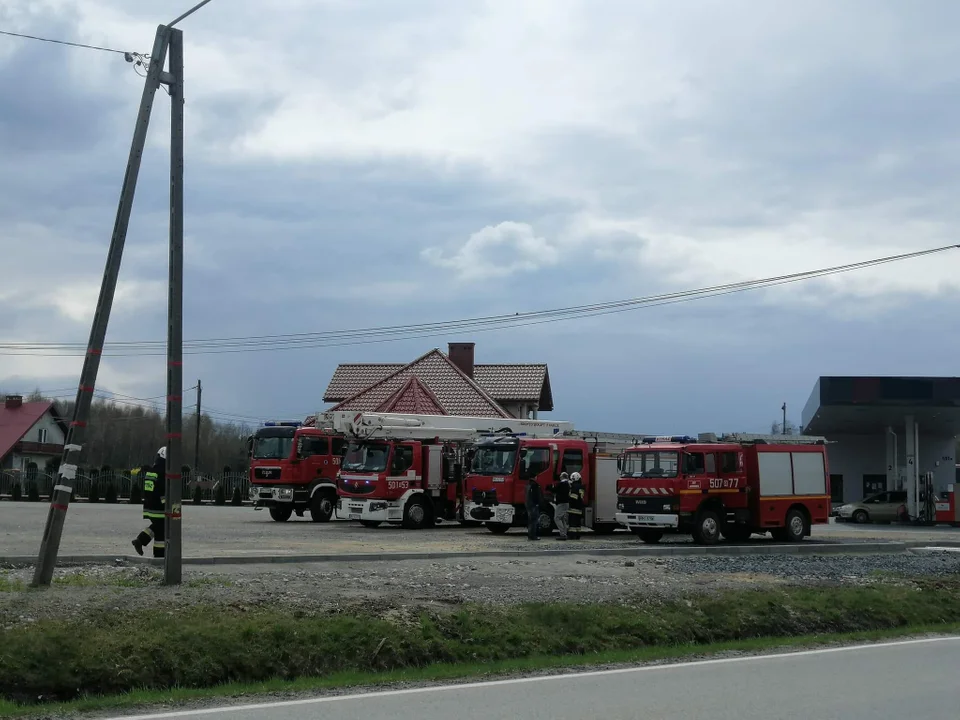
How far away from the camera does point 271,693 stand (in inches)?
367

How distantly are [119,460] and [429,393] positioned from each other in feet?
210

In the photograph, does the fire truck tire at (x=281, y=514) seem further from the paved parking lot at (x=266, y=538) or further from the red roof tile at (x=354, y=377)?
the red roof tile at (x=354, y=377)

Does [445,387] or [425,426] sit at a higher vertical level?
[445,387]

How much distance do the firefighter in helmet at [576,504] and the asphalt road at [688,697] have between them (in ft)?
52.8

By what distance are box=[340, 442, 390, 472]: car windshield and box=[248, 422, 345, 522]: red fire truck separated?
272cm

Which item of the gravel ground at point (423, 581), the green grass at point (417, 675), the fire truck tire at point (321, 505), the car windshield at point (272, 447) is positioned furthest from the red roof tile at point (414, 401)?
the green grass at point (417, 675)

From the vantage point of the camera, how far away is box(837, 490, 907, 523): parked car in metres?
45.6

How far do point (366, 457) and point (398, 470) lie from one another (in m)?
1.00

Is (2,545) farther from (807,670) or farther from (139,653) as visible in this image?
(807,670)

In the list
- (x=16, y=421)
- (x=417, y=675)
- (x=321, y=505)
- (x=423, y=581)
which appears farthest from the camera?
(x=16, y=421)

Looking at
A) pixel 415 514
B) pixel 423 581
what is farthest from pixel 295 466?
pixel 423 581

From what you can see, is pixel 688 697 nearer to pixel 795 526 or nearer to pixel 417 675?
pixel 417 675

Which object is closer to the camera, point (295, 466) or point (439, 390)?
point (295, 466)

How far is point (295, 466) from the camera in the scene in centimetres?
3419
